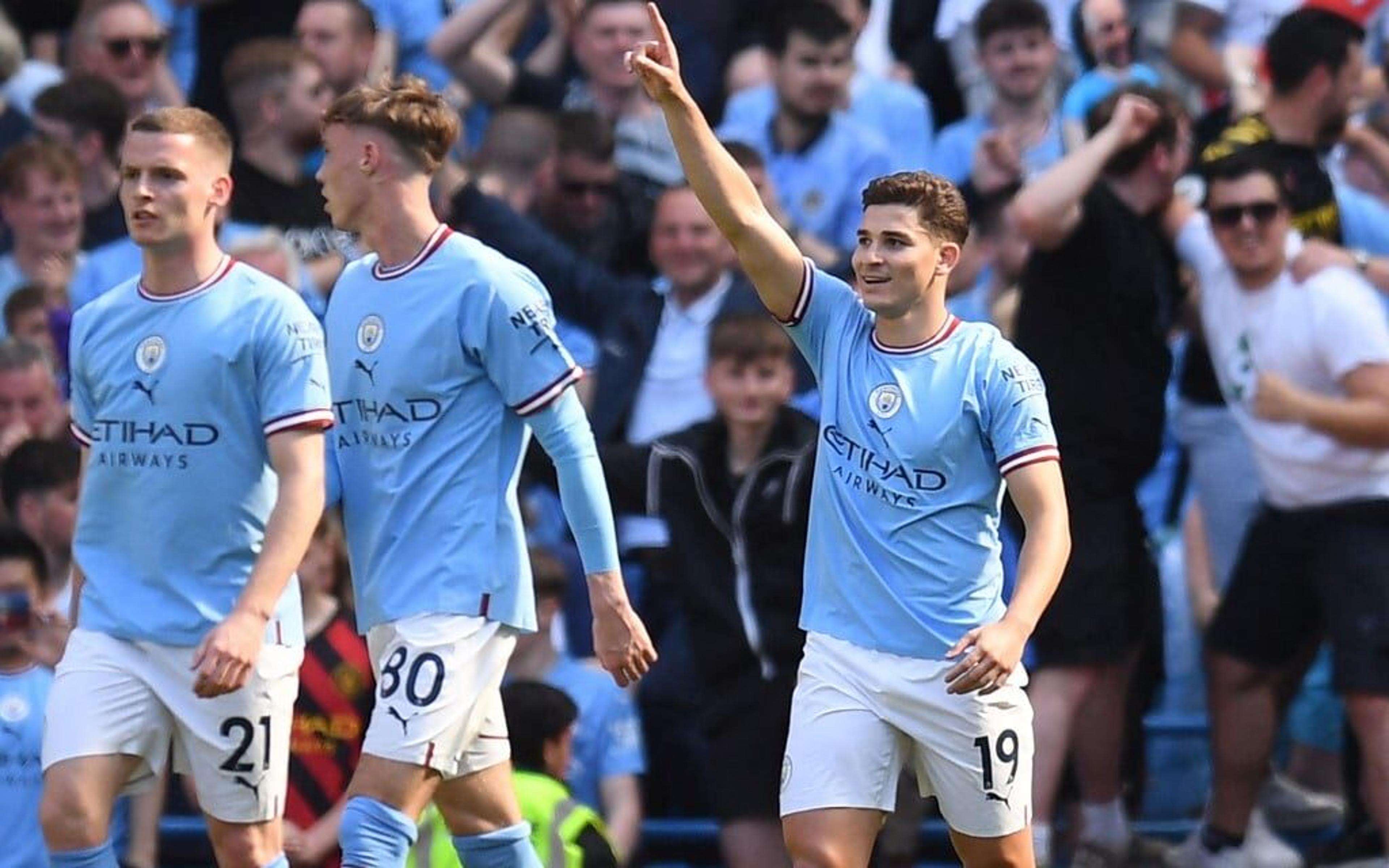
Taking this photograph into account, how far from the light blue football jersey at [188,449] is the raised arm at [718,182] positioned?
1.17m

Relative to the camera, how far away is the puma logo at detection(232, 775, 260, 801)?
793cm

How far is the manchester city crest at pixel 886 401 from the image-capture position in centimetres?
775

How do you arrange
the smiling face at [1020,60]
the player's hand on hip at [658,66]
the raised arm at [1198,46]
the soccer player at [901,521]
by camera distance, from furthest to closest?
the raised arm at [1198,46] → the smiling face at [1020,60] → the soccer player at [901,521] → the player's hand on hip at [658,66]

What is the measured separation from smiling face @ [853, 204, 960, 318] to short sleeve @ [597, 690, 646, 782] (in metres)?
2.72

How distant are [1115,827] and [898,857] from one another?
777 millimetres

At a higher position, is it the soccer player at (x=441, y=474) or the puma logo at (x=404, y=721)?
the soccer player at (x=441, y=474)

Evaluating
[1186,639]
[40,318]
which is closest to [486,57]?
[40,318]

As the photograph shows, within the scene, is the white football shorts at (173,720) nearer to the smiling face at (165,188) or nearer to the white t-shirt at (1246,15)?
the smiling face at (165,188)

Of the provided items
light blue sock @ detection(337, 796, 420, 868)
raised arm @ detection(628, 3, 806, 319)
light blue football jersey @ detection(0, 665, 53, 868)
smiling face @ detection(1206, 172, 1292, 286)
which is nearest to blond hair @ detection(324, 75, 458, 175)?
raised arm @ detection(628, 3, 806, 319)

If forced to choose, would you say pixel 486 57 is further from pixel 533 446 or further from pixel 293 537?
pixel 293 537

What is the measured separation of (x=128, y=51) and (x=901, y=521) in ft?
20.5

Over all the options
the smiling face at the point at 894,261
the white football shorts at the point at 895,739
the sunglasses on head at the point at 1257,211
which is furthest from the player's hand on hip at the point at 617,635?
the sunglasses on head at the point at 1257,211

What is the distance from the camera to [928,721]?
7.71m

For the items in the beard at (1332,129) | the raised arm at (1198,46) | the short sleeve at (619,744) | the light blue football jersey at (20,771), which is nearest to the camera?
the light blue football jersey at (20,771)
